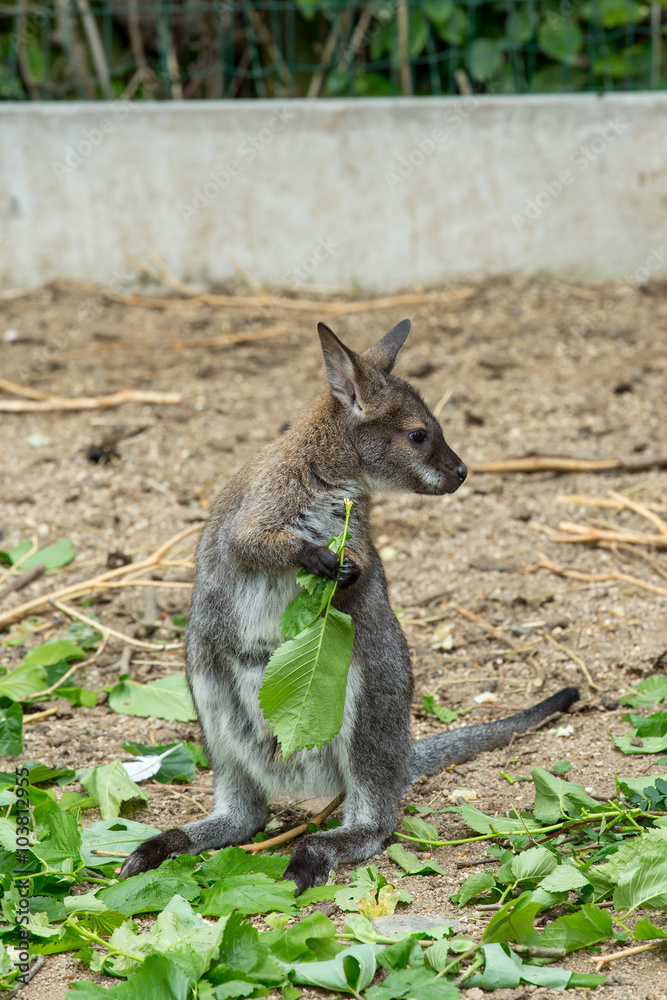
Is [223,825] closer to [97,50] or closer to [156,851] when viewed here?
[156,851]

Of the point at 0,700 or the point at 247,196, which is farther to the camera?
the point at 247,196

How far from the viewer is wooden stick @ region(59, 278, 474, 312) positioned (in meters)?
6.88

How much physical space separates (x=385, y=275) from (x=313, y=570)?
4.78m

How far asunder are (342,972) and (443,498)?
3.17 m

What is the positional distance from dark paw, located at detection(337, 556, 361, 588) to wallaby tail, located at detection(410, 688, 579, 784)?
0.78 metres

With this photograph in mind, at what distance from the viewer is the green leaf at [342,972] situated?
2.20 metres

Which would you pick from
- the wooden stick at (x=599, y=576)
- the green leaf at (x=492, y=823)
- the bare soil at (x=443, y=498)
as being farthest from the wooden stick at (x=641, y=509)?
the green leaf at (x=492, y=823)

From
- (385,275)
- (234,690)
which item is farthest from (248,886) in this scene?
(385,275)

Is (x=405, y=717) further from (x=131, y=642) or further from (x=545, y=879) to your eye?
(x=131, y=642)

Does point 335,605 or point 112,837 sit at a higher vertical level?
point 335,605

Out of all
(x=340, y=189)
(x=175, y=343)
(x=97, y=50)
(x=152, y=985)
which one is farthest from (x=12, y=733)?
(x=97, y=50)

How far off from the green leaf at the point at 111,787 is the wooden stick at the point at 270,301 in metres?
4.23

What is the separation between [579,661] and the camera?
12.9 feet

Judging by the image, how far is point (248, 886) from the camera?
2.62 m
